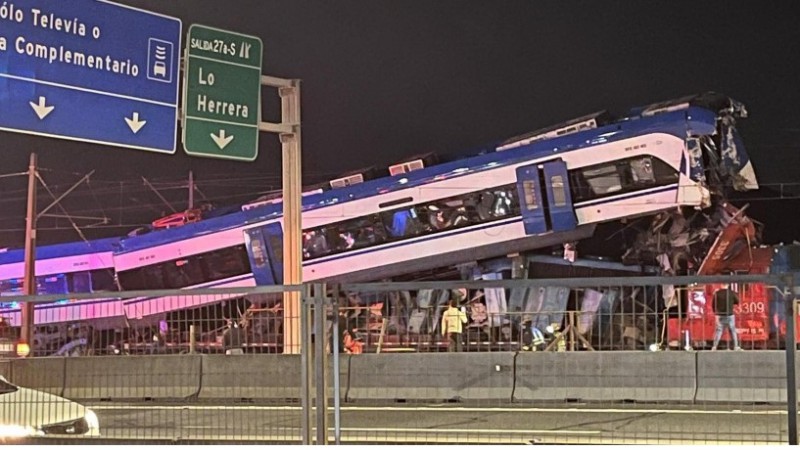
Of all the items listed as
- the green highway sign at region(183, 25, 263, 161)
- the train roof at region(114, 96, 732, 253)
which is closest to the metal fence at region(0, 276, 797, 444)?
the green highway sign at region(183, 25, 263, 161)

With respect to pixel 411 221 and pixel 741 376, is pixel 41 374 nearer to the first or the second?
pixel 741 376

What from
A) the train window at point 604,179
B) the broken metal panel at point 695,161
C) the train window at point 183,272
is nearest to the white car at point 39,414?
the train window at point 604,179

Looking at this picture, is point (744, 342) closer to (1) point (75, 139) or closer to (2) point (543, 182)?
(1) point (75, 139)

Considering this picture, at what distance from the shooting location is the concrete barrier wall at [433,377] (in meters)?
11.7

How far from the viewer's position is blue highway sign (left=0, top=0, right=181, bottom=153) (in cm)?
1124

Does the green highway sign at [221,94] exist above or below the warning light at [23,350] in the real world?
above

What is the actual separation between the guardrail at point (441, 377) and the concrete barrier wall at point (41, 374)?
0.01 metres

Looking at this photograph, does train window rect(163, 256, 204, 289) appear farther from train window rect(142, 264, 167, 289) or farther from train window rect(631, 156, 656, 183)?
train window rect(631, 156, 656, 183)

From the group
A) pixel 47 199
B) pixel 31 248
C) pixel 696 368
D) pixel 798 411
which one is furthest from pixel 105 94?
pixel 47 199

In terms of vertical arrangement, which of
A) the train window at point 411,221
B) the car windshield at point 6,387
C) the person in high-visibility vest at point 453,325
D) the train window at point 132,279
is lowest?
the car windshield at point 6,387

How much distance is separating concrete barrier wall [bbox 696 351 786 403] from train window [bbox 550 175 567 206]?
10.0 meters

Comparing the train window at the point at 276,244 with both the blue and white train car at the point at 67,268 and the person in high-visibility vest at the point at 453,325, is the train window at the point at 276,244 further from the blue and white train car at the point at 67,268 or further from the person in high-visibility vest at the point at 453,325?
the person in high-visibility vest at the point at 453,325

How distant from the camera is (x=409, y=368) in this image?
39.8 ft

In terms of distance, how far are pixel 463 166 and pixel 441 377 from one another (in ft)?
35.3
